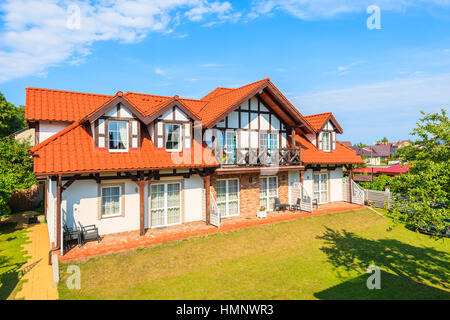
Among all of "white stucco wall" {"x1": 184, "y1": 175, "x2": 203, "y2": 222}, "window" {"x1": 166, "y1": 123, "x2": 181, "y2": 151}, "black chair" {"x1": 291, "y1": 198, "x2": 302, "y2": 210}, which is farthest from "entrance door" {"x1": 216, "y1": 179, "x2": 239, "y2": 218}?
"black chair" {"x1": 291, "y1": 198, "x2": 302, "y2": 210}

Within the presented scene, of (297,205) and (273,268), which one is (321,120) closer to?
(297,205)

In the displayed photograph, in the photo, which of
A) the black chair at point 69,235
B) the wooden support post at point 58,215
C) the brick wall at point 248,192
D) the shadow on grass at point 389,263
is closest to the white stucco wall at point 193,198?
the brick wall at point 248,192

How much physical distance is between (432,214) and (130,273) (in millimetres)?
9984

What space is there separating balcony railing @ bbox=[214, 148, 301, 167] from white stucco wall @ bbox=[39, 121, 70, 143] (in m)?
9.27

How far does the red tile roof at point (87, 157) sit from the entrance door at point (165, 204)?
1608mm

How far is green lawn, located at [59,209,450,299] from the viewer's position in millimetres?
8688

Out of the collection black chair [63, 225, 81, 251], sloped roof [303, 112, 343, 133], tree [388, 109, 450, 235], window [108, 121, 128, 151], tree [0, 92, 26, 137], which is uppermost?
tree [0, 92, 26, 137]

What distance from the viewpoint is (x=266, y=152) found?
16.9 m

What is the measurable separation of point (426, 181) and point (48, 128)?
17.8 meters

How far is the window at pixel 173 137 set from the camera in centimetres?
1487

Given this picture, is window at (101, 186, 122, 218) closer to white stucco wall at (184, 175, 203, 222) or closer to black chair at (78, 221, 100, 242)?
black chair at (78, 221, 100, 242)

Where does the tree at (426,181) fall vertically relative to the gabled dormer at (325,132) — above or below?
below

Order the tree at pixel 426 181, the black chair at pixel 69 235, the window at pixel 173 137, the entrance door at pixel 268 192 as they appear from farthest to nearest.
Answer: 1. the entrance door at pixel 268 192
2. the window at pixel 173 137
3. the black chair at pixel 69 235
4. the tree at pixel 426 181

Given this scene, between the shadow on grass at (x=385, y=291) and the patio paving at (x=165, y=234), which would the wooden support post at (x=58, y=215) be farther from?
the shadow on grass at (x=385, y=291)
